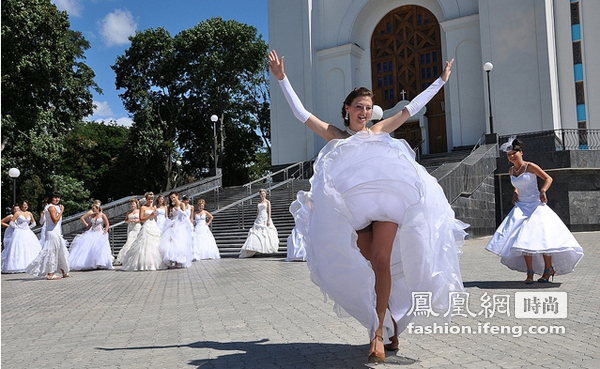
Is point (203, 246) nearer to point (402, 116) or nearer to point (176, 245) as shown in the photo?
point (176, 245)

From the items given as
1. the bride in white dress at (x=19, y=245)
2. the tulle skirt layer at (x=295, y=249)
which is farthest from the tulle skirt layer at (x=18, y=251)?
the tulle skirt layer at (x=295, y=249)

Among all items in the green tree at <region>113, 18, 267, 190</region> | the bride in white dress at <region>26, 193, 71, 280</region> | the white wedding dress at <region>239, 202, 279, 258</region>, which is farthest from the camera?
the green tree at <region>113, 18, 267, 190</region>

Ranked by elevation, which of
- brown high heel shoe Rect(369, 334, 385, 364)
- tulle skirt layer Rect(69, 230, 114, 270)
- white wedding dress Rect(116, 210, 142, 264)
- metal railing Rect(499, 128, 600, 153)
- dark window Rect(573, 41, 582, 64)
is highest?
dark window Rect(573, 41, 582, 64)

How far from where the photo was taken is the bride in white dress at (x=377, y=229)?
166 inches

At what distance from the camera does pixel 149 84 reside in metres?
47.1

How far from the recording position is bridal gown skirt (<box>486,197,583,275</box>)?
27.0 feet

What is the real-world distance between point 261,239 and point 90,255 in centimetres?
480

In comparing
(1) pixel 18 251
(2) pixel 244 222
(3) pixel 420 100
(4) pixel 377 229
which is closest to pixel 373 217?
(4) pixel 377 229

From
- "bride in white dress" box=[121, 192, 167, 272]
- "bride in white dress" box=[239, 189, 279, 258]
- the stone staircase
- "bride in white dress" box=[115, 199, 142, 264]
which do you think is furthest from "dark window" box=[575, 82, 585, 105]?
"bride in white dress" box=[121, 192, 167, 272]

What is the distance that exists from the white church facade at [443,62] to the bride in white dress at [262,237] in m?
13.7

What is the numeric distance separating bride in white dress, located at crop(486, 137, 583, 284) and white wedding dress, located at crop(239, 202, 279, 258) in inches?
374

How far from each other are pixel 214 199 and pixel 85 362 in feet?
87.8

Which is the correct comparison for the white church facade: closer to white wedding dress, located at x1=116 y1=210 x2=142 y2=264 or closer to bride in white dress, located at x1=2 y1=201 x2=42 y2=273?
white wedding dress, located at x1=116 y1=210 x2=142 y2=264

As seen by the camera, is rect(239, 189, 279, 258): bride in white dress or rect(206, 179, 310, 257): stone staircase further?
rect(206, 179, 310, 257): stone staircase
